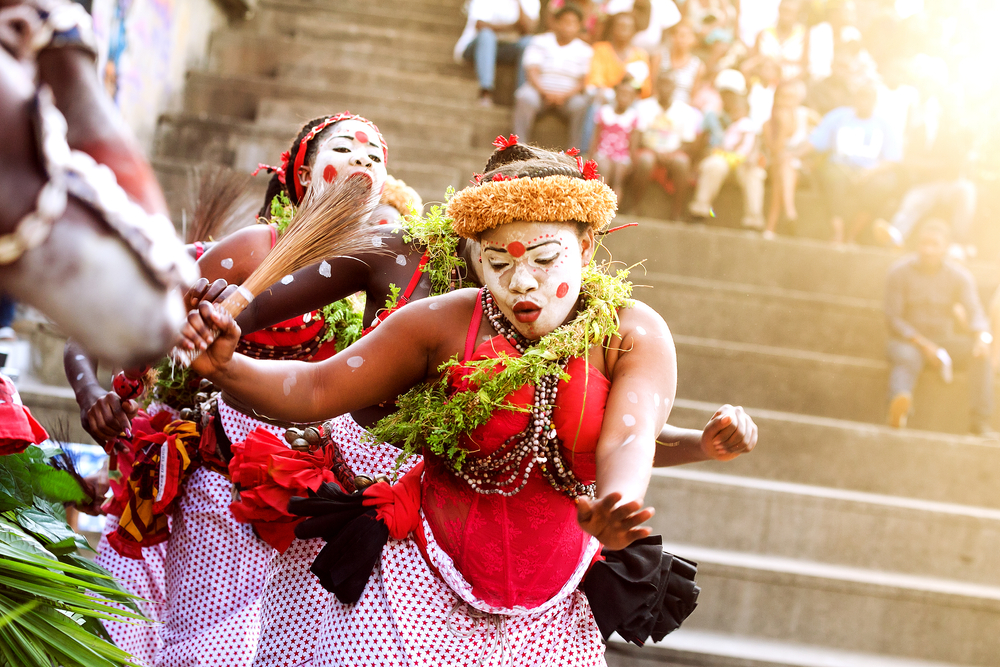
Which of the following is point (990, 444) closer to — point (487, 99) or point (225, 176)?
point (225, 176)

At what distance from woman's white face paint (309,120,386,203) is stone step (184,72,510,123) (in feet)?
14.1

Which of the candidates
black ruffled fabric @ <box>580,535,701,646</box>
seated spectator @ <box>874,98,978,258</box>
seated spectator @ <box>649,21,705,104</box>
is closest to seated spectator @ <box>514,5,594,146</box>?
seated spectator @ <box>649,21,705,104</box>

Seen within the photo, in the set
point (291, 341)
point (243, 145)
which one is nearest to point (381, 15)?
point (243, 145)

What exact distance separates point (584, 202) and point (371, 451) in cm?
86

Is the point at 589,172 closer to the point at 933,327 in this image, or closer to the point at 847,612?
the point at 847,612

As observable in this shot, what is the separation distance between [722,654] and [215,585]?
1.94 meters

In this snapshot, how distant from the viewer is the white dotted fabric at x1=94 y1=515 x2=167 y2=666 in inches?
115

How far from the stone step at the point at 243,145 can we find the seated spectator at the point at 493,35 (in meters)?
1.08

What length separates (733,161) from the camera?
6.52 meters

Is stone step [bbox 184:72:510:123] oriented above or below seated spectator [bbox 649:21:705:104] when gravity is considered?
below

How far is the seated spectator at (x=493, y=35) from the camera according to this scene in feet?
24.2

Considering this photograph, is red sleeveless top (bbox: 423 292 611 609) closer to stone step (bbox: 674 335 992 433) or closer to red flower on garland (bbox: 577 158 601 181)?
red flower on garland (bbox: 577 158 601 181)

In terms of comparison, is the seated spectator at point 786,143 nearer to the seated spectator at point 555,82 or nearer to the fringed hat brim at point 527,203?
the seated spectator at point 555,82

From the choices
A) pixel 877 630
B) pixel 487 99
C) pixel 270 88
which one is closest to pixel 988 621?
pixel 877 630
